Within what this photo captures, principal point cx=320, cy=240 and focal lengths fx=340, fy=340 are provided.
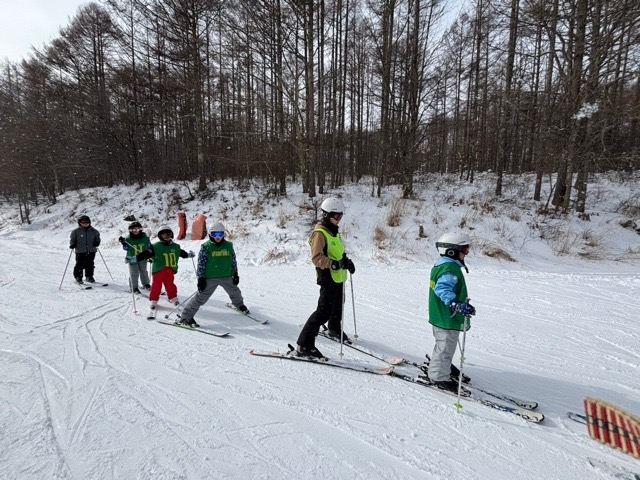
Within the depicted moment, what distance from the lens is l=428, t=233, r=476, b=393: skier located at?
131 inches

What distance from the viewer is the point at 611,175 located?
59.6 ft

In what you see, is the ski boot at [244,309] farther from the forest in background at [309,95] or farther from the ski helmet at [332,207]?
the forest in background at [309,95]

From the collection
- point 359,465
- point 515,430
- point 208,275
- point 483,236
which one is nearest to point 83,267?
point 208,275

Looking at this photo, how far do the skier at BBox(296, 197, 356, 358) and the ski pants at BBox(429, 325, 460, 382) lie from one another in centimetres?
128

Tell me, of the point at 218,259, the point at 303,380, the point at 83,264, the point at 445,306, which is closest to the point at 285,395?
the point at 303,380

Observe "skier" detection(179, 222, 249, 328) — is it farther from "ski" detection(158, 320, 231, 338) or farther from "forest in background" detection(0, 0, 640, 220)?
"forest in background" detection(0, 0, 640, 220)

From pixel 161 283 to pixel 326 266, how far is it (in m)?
3.62

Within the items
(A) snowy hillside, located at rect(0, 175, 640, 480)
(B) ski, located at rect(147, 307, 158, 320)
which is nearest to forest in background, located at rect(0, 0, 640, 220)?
(A) snowy hillside, located at rect(0, 175, 640, 480)

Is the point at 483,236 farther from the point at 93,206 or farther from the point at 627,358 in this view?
the point at 93,206

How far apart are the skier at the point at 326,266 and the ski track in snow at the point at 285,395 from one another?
394mm

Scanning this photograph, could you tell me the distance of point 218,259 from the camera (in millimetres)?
5430

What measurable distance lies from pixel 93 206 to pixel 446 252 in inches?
847

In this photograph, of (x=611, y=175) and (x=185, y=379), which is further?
(x=611, y=175)

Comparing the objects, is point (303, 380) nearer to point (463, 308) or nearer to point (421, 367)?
point (421, 367)
